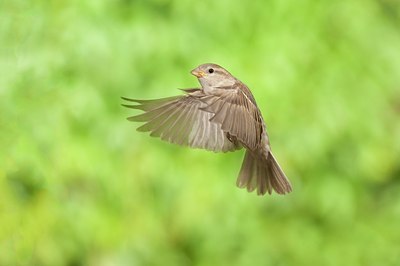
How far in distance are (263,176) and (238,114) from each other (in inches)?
17.8

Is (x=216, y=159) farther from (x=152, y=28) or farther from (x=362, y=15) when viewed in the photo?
(x=362, y=15)

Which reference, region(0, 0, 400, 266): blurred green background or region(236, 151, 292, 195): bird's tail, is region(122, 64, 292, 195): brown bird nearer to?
region(236, 151, 292, 195): bird's tail

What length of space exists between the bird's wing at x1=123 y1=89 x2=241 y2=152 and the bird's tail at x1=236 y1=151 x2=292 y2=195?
0.41 feet

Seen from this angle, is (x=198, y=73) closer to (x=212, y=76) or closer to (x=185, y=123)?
(x=212, y=76)

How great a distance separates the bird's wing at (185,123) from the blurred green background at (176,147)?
317 centimetres

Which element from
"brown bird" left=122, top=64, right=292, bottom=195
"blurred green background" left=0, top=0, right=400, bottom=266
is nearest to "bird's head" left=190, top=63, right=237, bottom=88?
"brown bird" left=122, top=64, right=292, bottom=195

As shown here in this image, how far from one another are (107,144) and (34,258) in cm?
75

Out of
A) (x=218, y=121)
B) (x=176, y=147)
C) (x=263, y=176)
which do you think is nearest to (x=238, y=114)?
(x=218, y=121)

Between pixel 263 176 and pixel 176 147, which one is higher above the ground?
pixel 176 147

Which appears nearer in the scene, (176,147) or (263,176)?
(263,176)

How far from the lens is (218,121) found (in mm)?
1942

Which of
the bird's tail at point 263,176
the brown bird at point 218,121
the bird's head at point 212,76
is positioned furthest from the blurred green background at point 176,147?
the bird's head at point 212,76

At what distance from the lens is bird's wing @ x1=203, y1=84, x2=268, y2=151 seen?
1.96 meters

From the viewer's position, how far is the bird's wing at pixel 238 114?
1960 mm
